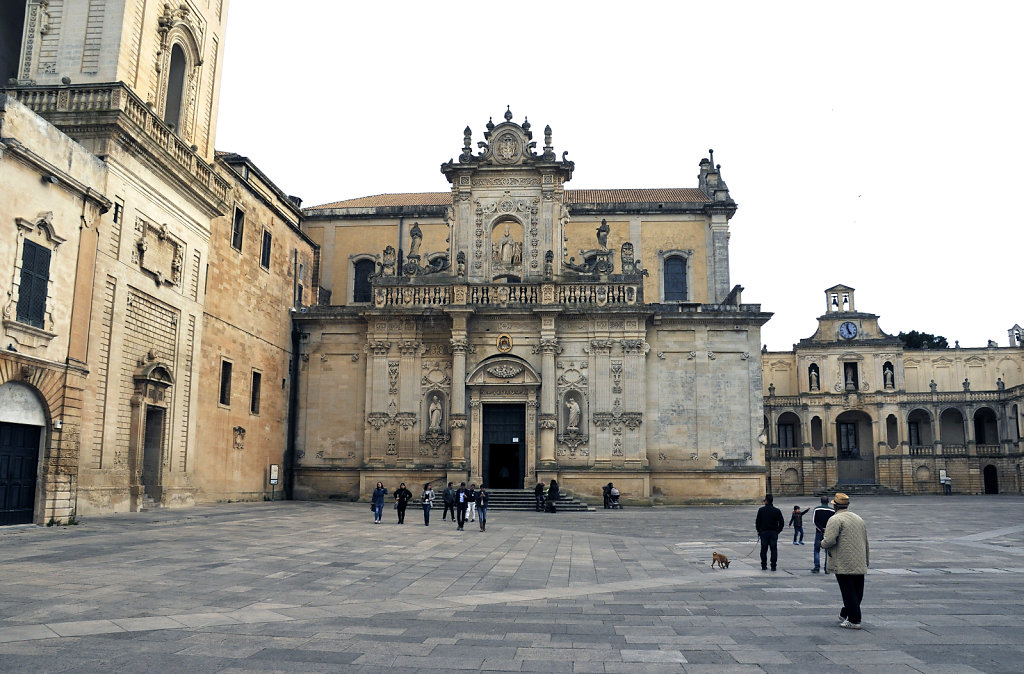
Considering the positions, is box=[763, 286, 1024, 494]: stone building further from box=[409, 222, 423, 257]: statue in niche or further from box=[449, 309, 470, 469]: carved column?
box=[409, 222, 423, 257]: statue in niche

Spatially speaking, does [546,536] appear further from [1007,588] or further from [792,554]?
[1007,588]

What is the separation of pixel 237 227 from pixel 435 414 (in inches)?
471

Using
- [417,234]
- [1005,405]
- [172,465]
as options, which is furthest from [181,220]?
[1005,405]

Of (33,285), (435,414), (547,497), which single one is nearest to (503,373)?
(435,414)

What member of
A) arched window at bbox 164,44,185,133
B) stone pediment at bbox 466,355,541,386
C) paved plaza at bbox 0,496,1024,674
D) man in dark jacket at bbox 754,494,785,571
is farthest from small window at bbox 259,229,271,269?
man in dark jacket at bbox 754,494,785,571

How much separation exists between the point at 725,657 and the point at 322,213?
1693 inches

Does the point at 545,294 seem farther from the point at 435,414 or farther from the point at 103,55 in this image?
the point at 103,55

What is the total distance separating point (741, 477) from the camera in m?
37.3

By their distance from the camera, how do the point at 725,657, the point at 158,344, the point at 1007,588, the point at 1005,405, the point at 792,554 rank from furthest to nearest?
the point at 1005,405
the point at 158,344
the point at 792,554
the point at 1007,588
the point at 725,657

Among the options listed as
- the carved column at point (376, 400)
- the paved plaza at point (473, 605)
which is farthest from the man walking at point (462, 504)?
the carved column at point (376, 400)

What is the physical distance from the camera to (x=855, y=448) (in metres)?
64.2

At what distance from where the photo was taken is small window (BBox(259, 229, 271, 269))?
3634cm

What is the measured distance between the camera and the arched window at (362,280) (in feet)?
153

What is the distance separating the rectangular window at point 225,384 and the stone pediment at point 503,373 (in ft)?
34.7
